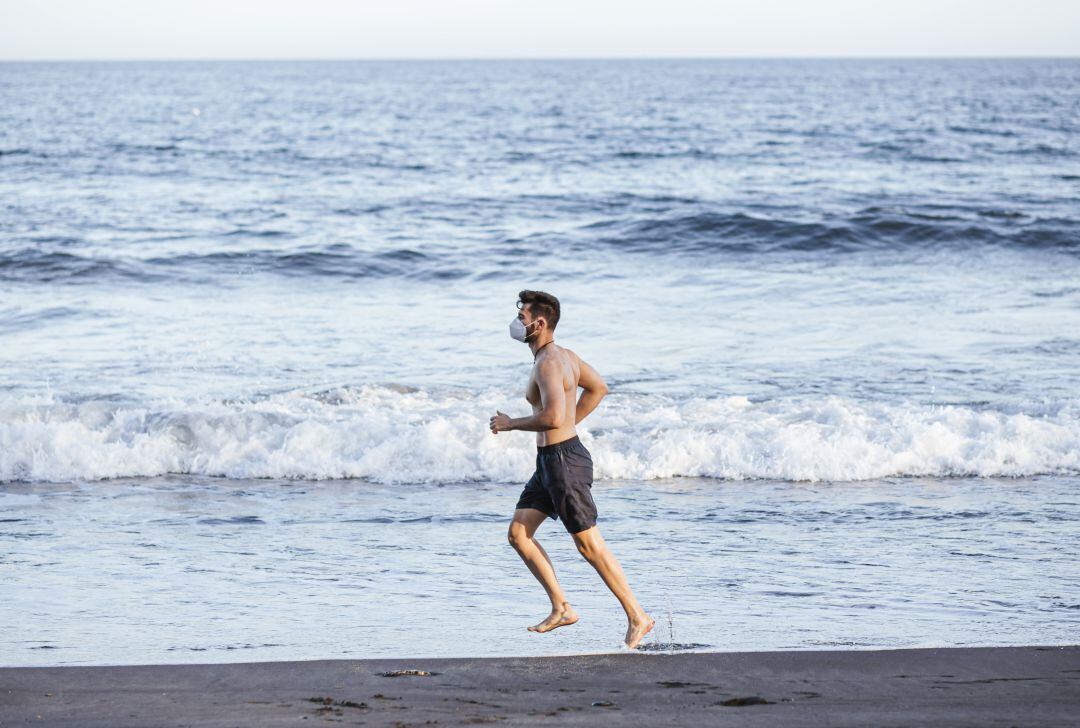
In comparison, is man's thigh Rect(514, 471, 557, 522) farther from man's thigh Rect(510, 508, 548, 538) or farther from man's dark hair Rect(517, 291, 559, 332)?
man's dark hair Rect(517, 291, 559, 332)

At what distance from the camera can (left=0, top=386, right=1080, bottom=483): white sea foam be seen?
9.66 m

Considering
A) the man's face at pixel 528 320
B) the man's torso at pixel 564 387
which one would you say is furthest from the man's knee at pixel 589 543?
the man's face at pixel 528 320

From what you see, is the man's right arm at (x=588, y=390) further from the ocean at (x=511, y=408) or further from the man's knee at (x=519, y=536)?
the ocean at (x=511, y=408)

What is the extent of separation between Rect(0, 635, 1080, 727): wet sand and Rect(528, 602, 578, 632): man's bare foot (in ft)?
0.97

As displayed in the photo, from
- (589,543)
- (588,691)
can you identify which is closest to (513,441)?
(589,543)

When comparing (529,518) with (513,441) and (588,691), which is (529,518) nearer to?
(588,691)

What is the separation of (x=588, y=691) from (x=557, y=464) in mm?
1030

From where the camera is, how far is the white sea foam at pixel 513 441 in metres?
9.66

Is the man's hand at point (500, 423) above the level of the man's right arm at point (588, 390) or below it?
below

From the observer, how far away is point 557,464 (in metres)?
5.44

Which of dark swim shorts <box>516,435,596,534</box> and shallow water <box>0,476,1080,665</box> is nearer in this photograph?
dark swim shorts <box>516,435,596,534</box>

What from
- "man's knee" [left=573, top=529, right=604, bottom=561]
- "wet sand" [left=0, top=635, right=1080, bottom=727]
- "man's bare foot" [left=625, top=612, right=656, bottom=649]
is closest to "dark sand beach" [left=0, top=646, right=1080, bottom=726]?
"wet sand" [left=0, top=635, right=1080, bottom=727]

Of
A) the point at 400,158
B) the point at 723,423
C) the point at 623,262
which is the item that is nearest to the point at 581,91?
the point at 400,158

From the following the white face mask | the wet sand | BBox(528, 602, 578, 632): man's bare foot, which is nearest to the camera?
the wet sand
